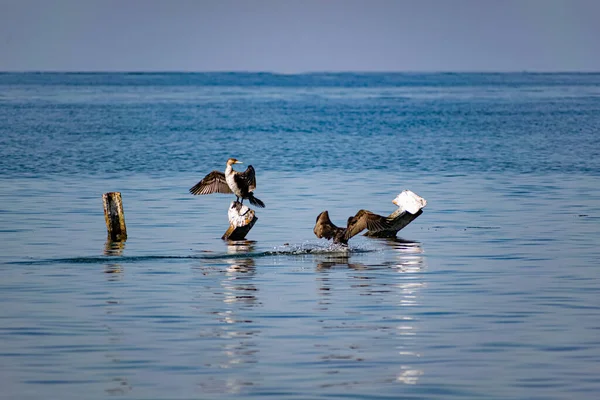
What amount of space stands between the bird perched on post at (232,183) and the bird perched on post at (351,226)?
1.42 meters

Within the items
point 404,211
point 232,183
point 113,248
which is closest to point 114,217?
point 113,248

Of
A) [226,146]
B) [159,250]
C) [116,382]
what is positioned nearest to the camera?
[116,382]

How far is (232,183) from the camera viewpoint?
20188mm

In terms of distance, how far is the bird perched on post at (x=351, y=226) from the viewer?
1911 cm

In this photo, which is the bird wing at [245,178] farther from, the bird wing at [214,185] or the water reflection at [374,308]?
the water reflection at [374,308]

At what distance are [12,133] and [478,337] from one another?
50.4 m

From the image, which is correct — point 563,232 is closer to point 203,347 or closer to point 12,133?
point 203,347

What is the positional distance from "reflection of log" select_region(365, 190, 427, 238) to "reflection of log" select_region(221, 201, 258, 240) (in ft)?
6.82

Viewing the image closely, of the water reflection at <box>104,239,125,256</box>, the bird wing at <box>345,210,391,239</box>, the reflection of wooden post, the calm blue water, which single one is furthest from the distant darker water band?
the reflection of wooden post

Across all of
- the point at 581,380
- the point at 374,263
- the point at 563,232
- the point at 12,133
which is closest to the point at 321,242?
the point at 374,263

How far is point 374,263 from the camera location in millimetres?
18172

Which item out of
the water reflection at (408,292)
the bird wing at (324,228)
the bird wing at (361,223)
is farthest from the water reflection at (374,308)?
the bird wing at (324,228)

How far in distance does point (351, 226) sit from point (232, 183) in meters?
2.28

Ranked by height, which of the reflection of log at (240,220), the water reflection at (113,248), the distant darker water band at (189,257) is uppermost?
the reflection of log at (240,220)
